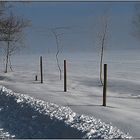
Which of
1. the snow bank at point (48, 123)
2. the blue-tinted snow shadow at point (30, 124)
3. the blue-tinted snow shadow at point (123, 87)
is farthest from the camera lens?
the blue-tinted snow shadow at point (123, 87)

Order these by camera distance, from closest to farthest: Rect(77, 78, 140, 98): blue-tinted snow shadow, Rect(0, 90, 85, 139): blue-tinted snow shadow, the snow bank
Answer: the snow bank < Rect(0, 90, 85, 139): blue-tinted snow shadow < Rect(77, 78, 140, 98): blue-tinted snow shadow

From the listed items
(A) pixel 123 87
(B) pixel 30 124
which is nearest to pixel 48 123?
(B) pixel 30 124

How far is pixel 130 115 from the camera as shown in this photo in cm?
1145

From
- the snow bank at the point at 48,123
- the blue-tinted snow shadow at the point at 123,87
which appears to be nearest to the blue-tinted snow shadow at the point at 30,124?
the snow bank at the point at 48,123

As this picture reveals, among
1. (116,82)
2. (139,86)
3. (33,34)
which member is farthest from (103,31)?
(33,34)

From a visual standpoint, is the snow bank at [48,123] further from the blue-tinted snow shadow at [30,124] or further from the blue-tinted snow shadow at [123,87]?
the blue-tinted snow shadow at [123,87]

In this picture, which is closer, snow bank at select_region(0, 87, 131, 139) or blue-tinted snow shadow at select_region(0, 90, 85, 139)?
snow bank at select_region(0, 87, 131, 139)

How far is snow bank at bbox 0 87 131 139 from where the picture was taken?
9.08 meters

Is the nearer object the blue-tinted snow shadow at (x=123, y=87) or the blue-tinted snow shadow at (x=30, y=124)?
the blue-tinted snow shadow at (x=30, y=124)

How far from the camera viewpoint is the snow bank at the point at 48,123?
357 inches

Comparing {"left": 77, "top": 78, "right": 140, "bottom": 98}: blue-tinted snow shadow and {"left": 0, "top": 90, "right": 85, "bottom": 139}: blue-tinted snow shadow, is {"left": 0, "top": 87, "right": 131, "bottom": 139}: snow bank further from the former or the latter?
{"left": 77, "top": 78, "right": 140, "bottom": 98}: blue-tinted snow shadow

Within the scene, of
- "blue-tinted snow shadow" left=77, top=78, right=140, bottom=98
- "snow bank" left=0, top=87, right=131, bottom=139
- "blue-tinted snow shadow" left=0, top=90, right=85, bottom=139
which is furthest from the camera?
"blue-tinted snow shadow" left=77, top=78, right=140, bottom=98

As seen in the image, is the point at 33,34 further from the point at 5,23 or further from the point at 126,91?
the point at 126,91

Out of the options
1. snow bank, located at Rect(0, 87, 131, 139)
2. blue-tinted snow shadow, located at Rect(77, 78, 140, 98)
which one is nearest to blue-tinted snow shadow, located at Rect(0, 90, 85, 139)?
snow bank, located at Rect(0, 87, 131, 139)
